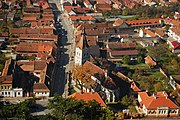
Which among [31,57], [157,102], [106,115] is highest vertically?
[31,57]

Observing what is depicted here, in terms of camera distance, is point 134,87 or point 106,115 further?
point 134,87

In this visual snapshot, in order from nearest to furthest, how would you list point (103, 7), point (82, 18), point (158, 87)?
point (158, 87)
point (82, 18)
point (103, 7)

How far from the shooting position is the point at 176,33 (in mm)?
43719

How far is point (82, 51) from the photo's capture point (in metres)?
31.2

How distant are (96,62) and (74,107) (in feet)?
30.8

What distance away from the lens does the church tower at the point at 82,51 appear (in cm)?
3117

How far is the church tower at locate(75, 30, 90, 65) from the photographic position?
31172 millimetres

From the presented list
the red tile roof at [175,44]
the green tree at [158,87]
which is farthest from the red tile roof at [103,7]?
the green tree at [158,87]

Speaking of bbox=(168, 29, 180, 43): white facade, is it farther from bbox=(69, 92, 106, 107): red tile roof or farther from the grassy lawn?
bbox=(69, 92, 106, 107): red tile roof

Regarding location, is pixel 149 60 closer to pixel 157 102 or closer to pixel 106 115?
pixel 157 102

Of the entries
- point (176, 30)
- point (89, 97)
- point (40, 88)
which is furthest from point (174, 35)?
point (40, 88)

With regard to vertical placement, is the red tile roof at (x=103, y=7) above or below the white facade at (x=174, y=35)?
above

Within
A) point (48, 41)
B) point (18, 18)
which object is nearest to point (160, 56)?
point (48, 41)

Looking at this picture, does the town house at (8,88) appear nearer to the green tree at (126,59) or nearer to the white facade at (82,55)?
the white facade at (82,55)
